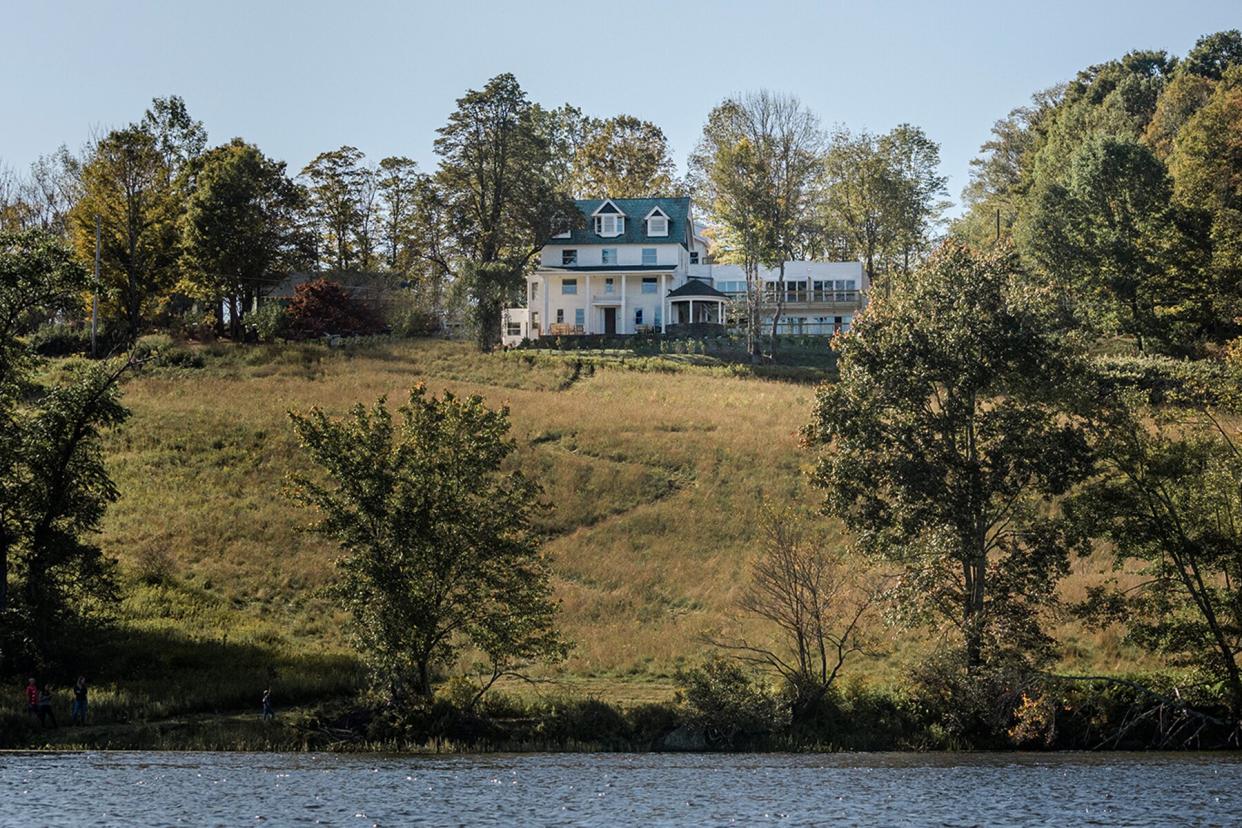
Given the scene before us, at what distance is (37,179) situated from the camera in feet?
361

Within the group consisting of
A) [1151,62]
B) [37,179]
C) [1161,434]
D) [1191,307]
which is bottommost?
[1161,434]

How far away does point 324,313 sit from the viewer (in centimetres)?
9131

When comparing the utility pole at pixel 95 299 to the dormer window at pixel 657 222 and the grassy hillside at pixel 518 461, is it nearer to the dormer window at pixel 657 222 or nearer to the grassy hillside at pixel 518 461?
the grassy hillside at pixel 518 461

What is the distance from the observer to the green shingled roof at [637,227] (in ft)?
351

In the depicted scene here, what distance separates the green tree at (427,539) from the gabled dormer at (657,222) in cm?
6841

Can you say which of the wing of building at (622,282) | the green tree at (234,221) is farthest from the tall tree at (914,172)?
the green tree at (234,221)

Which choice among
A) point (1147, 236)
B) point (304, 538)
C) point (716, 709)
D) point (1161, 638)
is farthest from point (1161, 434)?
point (1147, 236)

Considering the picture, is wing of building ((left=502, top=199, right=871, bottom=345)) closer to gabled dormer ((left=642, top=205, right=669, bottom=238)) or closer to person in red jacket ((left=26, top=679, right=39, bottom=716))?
gabled dormer ((left=642, top=205, right=669, bottom=238))

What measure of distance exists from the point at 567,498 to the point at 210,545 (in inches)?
614

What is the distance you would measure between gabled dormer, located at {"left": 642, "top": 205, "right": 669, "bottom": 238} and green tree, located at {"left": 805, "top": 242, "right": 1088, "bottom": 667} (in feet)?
219

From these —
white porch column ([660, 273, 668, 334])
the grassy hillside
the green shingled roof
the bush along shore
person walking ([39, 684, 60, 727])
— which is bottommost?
the bush along shore

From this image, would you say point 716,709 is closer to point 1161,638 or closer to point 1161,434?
point 1161,638

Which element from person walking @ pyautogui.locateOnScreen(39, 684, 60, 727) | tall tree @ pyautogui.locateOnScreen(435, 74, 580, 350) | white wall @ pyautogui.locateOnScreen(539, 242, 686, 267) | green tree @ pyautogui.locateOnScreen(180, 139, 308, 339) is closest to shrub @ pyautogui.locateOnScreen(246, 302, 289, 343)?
green tree @ pyautogui.locateOnScreen(180, 139, 308, 339)

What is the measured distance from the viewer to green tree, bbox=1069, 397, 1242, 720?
36.6m
